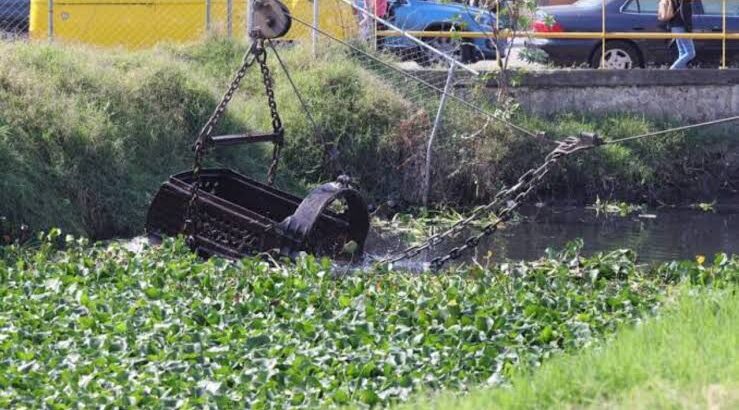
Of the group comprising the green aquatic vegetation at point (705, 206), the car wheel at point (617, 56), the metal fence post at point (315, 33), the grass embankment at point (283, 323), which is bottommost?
the green aquatic vegetation at point (705, 206)

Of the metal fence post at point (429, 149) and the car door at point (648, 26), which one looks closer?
the metal fence post at point (429, 149)

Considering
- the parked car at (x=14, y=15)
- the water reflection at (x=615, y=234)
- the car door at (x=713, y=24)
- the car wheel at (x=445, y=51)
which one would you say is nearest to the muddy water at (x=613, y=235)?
the water reflection at (x=615, y=234)

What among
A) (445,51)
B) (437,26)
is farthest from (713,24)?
(437,26)

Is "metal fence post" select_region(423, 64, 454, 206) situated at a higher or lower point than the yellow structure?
lower

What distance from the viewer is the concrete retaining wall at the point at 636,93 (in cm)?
1920

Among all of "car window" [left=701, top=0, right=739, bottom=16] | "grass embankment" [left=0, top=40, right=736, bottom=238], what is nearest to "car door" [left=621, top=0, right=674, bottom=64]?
"car window" [left=701, top=0, right=739, bottom=16]

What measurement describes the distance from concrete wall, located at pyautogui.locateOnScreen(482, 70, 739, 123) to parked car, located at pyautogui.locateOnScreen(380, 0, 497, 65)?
1.08 meters

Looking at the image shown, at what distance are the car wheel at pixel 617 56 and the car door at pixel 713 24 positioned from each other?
1.01 meters

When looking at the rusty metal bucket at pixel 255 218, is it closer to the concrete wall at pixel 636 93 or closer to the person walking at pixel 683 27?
the concrete wall at pixel 636 93

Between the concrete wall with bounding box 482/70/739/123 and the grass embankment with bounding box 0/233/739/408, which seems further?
the concrete wall with bounding box 482/70/739/123

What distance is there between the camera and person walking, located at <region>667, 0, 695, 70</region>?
1973 centimetres

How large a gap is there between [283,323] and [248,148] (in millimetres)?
7426

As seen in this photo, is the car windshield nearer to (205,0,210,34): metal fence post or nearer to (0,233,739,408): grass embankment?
(205,0,210,34): metal fence post

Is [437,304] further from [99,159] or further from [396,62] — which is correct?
[396,62]
